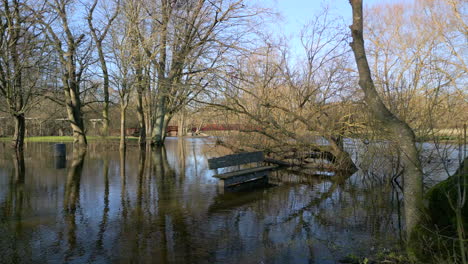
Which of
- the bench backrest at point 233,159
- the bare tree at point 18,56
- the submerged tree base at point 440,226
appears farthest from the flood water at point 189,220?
the bare tree at point 18,56

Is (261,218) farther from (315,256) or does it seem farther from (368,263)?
(368,263)

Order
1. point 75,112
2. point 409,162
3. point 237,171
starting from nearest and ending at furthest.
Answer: point 409,162
point 237,171
point 75,112

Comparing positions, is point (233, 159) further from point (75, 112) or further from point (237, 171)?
point (75, 112)

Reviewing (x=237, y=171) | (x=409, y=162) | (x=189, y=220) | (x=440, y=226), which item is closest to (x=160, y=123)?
(x=237, y=171)

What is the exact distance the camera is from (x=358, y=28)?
502 centimetres

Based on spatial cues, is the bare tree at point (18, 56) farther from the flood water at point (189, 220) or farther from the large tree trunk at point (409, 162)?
the large tree trunk at point (409, 162)

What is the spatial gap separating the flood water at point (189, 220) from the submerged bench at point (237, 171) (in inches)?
16.0

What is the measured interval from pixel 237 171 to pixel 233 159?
482 millimetres

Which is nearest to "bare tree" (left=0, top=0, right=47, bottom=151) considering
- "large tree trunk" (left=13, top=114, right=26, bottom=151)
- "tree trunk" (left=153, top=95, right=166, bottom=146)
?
"large tree trunk" (left=13, top=114, right=26, bottom=151)

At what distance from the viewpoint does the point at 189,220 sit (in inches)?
264

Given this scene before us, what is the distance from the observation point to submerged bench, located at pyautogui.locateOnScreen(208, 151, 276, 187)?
9586 millimetres

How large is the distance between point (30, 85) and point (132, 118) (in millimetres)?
25999

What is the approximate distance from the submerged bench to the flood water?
0.41 m

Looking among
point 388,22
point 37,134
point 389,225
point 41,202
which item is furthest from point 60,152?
point 37,134
